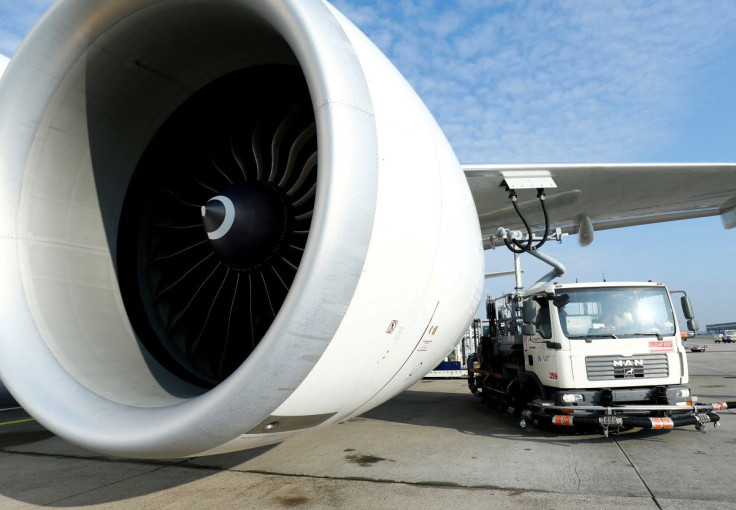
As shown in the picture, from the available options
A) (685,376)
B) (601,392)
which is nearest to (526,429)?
(601,392)

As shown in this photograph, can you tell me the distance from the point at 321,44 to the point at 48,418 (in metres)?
2.24

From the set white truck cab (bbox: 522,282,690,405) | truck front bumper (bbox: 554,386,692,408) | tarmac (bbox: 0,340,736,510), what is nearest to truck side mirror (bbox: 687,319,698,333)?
white truck cab (bbox: 522,282,690,405)

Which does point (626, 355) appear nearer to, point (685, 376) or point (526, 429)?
point (685, 376)

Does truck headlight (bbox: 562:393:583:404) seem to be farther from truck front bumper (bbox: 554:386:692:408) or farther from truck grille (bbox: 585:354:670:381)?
truck grille (bbox: 585:354:670:381)

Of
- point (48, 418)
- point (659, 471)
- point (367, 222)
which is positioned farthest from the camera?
point (659, 471)

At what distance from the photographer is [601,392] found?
6.02 meters

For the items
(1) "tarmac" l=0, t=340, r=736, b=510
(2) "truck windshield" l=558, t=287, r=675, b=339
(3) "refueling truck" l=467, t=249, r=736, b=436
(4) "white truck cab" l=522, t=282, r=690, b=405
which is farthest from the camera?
(2) "truck windshield" l=558, t=287, r=675, b=339

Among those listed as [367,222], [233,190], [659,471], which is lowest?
[659,471]

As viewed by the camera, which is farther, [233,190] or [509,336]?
[509,336]

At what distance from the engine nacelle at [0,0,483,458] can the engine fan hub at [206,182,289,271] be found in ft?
0.04

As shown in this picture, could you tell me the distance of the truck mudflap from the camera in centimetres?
560

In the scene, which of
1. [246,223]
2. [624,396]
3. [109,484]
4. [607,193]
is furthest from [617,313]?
[109,484]

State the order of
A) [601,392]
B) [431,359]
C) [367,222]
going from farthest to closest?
[601,392] < [431,359] < [367,222]

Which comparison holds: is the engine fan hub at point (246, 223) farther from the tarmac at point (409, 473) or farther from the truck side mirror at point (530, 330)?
the truck side mirror at point (530, 330)
